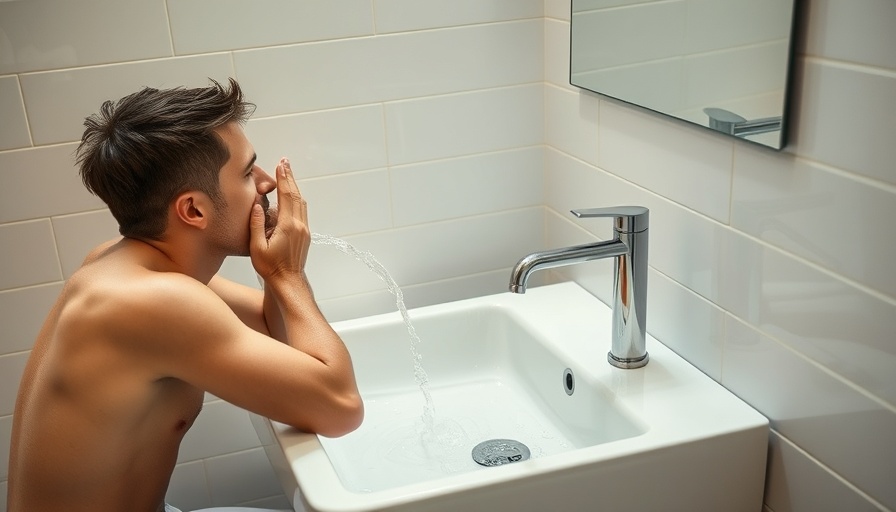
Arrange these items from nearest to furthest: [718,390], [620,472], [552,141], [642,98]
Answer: [620,472] < [718,390] < [642,98] < [552,141]

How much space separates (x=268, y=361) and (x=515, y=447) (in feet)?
1.53

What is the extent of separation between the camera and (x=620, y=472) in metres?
1.23

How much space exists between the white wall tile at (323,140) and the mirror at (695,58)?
403 mm

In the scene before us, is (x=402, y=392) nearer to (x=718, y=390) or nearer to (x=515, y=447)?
(x=515, y=447)

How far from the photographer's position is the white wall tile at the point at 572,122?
1687mm

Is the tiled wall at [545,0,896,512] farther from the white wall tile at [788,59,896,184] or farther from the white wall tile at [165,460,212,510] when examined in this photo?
the white wall tile at [165,460,212,510]

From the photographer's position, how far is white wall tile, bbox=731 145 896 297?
3.40 ft

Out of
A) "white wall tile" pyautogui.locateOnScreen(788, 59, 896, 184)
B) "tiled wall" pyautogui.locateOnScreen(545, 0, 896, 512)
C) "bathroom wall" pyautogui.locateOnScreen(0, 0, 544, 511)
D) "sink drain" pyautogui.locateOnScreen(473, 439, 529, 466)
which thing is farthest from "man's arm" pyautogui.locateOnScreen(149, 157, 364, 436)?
"white wall tile" pyautogui.locateOnScreen(788, 59, 896, 184)

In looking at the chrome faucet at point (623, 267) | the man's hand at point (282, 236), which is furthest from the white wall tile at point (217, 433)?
the chrome faucet at point (623, 267)

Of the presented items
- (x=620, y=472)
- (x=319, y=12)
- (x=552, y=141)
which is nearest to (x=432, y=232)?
(x=552, y=141)

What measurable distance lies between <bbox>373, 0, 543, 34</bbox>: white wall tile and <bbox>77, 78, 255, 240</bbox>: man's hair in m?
0.49

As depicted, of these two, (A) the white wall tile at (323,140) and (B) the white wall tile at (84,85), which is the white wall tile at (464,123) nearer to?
(A) the white wall tile at (323,140)

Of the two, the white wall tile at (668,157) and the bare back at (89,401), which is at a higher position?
the white wall tile at (668,157)

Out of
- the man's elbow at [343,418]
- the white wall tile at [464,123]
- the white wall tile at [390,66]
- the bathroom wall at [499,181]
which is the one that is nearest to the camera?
the bathroom wall at [499,181]
